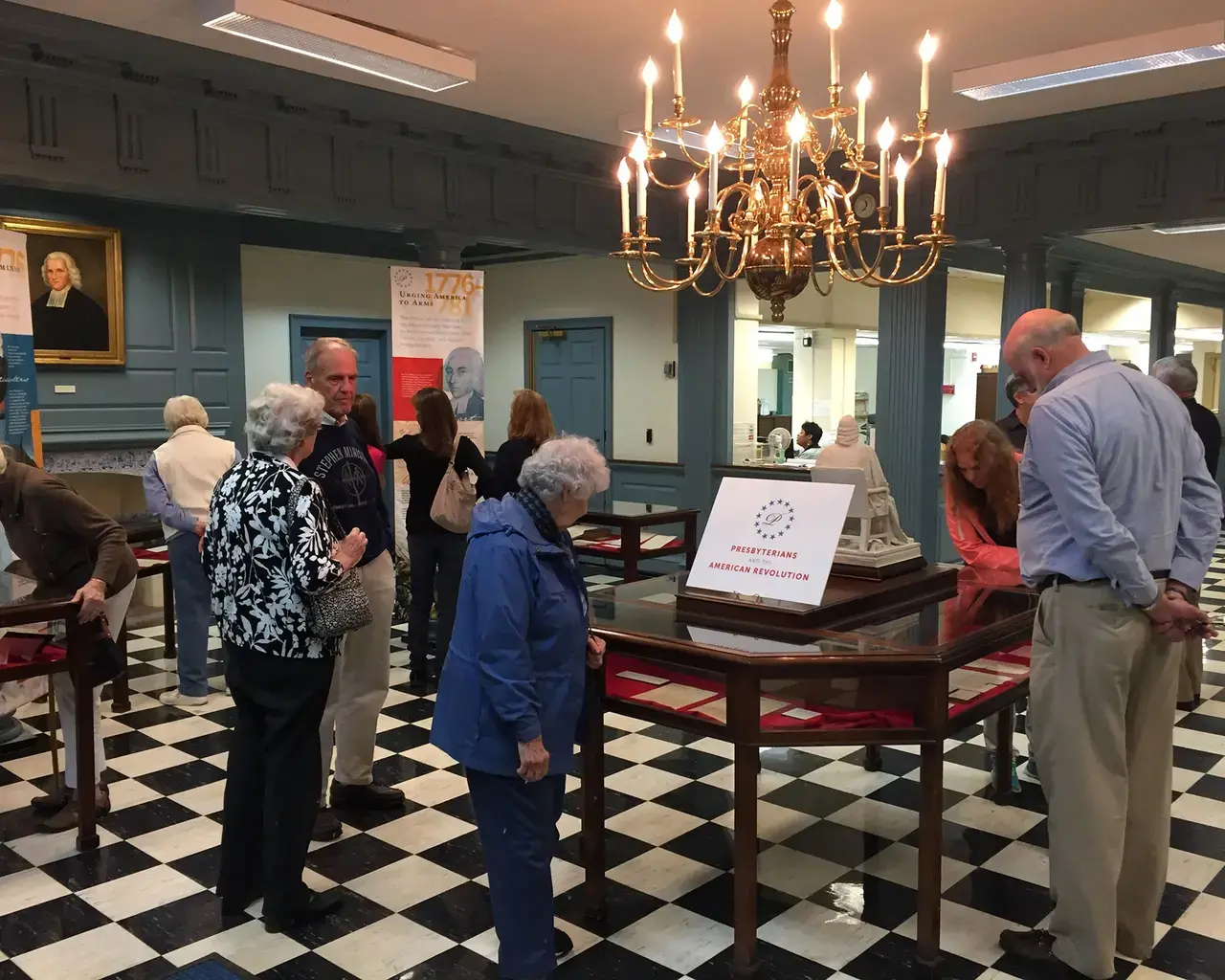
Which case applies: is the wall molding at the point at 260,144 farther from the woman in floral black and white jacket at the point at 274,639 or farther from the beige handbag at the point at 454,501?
the woman in floral black and white jacket at the point at 274,639

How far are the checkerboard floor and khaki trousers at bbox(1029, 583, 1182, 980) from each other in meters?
0.26

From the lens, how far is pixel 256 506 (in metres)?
2.83

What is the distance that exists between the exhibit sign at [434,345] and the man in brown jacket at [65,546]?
2628 mm

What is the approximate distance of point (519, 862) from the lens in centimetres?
257

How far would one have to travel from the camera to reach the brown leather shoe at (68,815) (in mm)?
3746

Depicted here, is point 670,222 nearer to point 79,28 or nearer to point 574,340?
point 574,340

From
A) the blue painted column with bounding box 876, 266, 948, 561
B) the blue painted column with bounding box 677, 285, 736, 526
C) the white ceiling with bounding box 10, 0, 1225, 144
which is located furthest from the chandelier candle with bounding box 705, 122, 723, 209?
the blue painted column with bounding box 677, 285, 736, 526

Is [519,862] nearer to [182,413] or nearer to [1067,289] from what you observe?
[182,413]

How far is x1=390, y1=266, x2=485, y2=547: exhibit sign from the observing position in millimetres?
6422

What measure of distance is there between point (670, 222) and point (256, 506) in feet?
20.4

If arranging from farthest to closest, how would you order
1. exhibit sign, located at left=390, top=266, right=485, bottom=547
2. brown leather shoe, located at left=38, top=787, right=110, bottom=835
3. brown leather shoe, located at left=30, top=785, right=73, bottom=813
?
exhibit sign, located at left=390, top=266, right=485, bottom=547, brown leather shoe, located at left=30, top=785, right=73, bottom=813, brown leather shoe, located at left=38, top=787, right=110, bottom=835

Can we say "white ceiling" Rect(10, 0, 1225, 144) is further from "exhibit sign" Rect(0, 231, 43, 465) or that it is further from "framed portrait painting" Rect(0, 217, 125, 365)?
"framed portrait painting" Rect(0, 217, 125, 365)

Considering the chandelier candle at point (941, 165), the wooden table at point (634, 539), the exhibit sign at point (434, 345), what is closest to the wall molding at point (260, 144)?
the exhibit sign at point (434, 345)

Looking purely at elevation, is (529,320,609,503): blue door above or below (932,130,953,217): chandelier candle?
below
